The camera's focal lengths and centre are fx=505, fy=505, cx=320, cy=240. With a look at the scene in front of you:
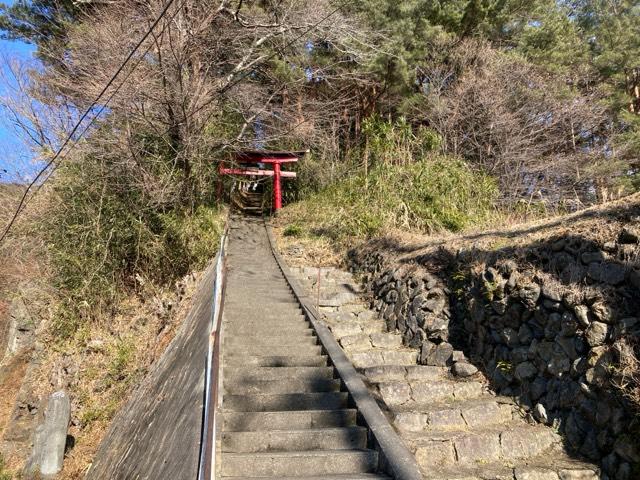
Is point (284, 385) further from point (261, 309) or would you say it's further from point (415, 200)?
point (415, 200)

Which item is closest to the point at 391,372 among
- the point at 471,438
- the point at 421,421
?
the point at 421,421

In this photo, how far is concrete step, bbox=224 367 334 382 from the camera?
5.73 m

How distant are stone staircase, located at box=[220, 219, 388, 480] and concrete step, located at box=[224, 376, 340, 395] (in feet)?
0.04

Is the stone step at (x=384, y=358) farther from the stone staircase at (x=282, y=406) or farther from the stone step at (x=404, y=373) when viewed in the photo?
the stone staircase at (x=282, y=406)

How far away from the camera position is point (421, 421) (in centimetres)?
506

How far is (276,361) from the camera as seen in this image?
241 inches

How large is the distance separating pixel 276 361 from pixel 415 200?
18.8 feet

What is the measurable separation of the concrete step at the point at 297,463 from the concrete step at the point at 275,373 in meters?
1.33

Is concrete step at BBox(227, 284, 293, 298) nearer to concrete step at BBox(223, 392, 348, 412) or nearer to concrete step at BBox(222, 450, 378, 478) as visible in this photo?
concrete step at BBox(223, 392, 348, 412)

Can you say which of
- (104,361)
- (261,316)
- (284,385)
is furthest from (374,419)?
(104,361)

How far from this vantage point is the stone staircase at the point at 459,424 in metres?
4.45

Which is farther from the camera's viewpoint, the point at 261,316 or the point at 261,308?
the point at 261,308

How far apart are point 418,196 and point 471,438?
6.62 metres

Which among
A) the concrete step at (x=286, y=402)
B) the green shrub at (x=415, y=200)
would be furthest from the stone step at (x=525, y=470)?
the green shrub at (x=415, y=200)
